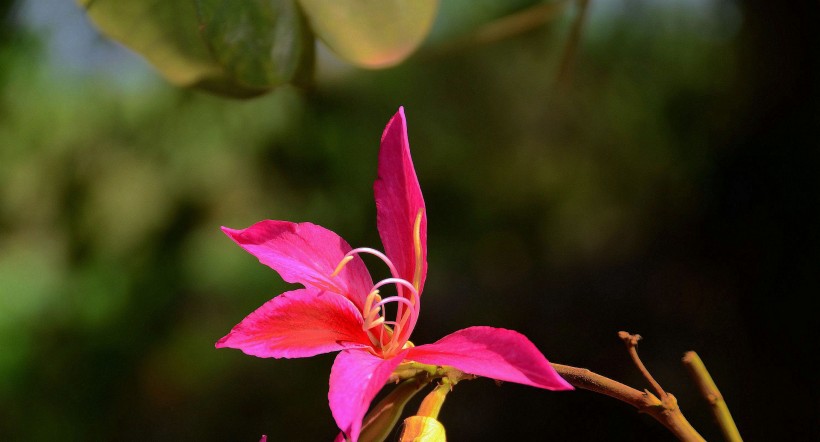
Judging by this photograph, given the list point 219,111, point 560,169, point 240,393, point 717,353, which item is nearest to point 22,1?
point 219,111

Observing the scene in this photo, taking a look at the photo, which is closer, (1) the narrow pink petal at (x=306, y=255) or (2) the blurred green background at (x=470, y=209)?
(1) the narrow pink petal at (x=306, y=255)

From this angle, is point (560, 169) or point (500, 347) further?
point (560, 169)

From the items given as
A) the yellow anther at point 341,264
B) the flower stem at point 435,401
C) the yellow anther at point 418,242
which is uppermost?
the yellow anther at point 418,242

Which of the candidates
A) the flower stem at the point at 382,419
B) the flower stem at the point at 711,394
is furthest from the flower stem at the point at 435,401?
the flower stem at the point at 711,394

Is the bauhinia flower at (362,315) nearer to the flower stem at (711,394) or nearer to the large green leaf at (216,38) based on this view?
the flower stem at (711,394)

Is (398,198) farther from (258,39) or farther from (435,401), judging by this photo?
(258,39)

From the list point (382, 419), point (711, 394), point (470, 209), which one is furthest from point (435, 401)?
point (470, 209)

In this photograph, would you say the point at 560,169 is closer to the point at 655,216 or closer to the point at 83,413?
the point at 655,216
